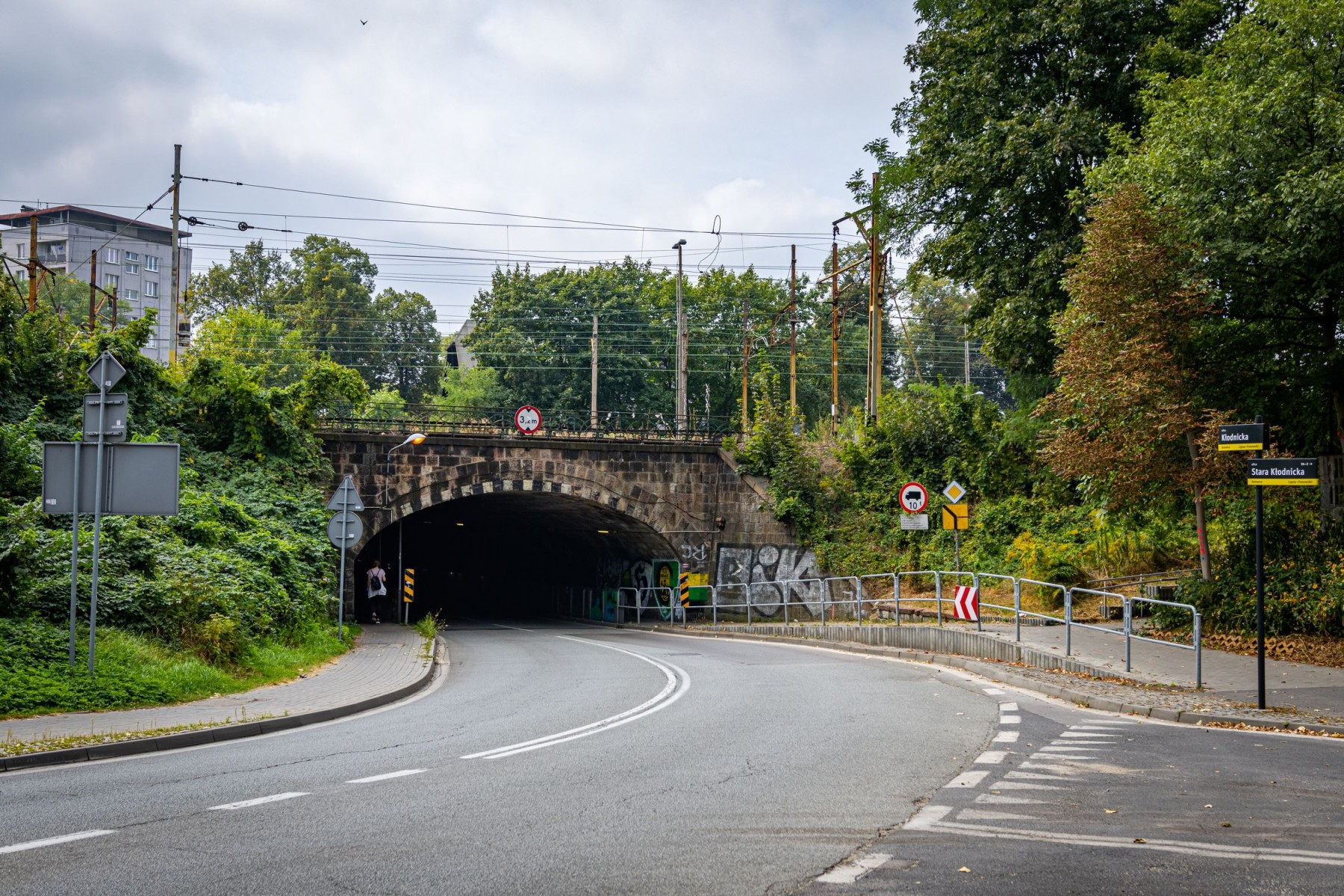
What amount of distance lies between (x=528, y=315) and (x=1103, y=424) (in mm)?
46260

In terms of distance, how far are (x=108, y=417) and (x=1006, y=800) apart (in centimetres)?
992

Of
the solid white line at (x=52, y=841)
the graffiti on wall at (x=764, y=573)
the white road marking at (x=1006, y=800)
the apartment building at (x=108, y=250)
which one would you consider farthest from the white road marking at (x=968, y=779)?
the apartment building at (x=108, y=250)

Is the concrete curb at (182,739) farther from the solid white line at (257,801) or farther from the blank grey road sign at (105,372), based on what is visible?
the blank grey road sign at (105,372)

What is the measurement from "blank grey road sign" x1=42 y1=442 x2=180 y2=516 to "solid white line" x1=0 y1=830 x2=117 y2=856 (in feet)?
22.0

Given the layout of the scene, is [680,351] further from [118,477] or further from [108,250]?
[108,250]

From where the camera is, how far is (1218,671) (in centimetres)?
1430

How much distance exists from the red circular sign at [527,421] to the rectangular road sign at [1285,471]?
2562cm

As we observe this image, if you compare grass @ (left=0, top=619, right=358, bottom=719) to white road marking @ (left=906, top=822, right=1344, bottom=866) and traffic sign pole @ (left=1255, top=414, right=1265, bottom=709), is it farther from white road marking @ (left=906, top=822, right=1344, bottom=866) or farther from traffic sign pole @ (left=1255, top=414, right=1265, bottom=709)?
traffic sign pole @ (left=1255, top=414, right=1265, bottom=709)

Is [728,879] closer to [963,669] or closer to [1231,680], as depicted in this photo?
[1231,680]

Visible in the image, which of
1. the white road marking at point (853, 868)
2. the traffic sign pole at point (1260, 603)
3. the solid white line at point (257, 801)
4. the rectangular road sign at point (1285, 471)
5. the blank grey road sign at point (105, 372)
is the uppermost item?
the blank grey road sign at point (105, 372)

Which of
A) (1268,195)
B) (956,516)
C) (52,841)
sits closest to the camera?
(52,841)

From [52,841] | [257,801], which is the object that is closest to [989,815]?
[257,801]

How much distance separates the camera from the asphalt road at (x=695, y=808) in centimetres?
527

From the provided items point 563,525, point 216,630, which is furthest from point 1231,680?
point 563,525
